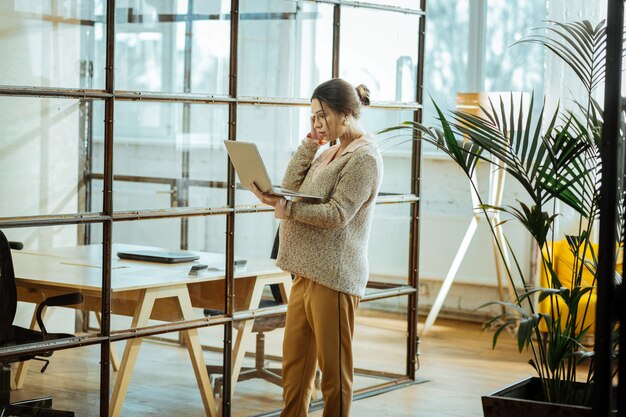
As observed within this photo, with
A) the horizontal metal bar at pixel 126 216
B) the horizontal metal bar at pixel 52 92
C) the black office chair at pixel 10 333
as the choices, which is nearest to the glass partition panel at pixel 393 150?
the horizontal metal bar at pixel 126 216

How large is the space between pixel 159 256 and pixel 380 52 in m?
1.55

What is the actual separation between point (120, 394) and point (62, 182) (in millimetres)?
814

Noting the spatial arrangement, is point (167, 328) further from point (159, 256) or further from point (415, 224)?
point (415, 224)

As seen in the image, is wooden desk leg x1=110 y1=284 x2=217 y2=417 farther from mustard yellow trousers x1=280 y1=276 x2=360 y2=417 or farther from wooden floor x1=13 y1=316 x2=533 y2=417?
mustard yellow trousers x1=280 y1=276 x2=360 y2=417

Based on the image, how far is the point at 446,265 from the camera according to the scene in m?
6.63

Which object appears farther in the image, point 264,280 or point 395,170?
point 395,170

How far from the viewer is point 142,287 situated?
11.6 ft

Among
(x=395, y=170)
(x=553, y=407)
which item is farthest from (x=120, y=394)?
(x=395, y=170)

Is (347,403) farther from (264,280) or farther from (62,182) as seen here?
(62,182)

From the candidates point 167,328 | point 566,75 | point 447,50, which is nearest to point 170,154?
point 167,328

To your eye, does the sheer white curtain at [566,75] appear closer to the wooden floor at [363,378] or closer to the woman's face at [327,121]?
the wooden floor at [363,378]

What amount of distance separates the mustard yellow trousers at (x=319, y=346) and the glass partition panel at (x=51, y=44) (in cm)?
103

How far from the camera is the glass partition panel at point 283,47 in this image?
3873mm

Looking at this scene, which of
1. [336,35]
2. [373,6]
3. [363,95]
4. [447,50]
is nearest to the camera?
[363,95]
